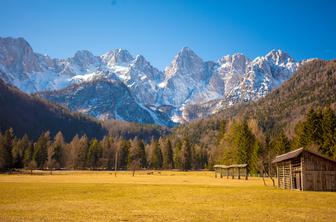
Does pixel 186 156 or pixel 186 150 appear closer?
pixel 186 156

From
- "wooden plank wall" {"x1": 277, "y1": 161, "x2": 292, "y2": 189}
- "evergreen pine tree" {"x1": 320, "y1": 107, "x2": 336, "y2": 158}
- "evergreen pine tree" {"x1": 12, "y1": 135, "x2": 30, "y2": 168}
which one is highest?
"evergreen pine tree" {"x1": 320, "y1": 107, "x2": 336, "y2": 158}

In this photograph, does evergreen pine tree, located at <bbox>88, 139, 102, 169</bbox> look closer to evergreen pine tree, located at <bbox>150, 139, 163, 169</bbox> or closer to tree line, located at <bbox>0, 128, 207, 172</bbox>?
tree line, located at <bbox>0, 128, 207, 172</bbox>

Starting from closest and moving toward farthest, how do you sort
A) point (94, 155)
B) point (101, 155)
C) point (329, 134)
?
point (329, 134), point (94, 155), point (101, 155)

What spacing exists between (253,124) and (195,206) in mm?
109604

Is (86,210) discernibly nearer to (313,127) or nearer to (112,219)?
(112,219)

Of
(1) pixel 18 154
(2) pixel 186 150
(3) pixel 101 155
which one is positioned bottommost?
(1) pixel 18 154

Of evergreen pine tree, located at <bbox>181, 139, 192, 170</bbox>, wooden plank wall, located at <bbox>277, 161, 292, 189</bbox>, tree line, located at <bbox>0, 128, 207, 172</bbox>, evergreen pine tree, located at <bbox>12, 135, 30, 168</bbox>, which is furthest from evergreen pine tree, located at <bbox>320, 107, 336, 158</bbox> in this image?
evergreen pine tree, located at <bbox>12, 135, 30, 168</bbox>

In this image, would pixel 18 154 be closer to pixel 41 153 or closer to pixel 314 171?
pixel 41 153

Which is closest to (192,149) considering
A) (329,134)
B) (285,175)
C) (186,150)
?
(186,150)

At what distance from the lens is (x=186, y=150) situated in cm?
15938

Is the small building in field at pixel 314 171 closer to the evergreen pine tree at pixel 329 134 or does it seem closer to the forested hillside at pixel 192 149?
the forested hillside at pixel 192 149

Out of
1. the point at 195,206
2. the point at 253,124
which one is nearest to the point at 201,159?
the point at 253,124

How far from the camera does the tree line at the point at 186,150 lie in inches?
3413

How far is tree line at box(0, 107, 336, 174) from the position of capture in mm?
86688
